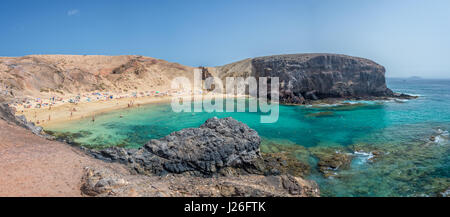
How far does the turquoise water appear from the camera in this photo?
42.5ft

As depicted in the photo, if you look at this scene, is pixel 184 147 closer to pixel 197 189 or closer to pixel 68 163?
pixel 197 189

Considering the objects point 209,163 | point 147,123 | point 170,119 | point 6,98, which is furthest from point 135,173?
point 6,98

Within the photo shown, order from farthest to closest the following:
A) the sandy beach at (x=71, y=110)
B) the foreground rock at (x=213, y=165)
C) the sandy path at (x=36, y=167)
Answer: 1. the sandy beach at (x=71, y=110)
2. the foreground rock at (x=213, y=165)
3. the sandy path at (x=36, y=167)

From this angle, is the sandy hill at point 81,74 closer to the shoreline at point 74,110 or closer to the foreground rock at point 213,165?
the shoreline at point 74,110

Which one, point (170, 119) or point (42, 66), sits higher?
point (42, 66)

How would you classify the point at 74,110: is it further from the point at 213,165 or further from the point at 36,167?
the point at 213,165

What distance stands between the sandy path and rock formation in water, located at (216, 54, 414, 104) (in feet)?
132

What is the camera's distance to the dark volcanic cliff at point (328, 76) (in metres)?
47.7

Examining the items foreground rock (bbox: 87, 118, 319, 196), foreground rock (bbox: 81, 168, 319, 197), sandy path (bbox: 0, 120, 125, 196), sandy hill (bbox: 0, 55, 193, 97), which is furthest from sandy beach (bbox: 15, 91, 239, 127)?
foreground rock (bbox: 81, 168, 319, 197)

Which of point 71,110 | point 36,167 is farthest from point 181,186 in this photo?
point 71,110

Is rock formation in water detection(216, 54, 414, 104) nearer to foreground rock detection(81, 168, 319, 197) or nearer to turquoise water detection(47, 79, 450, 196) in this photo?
turquoise water detection(47, 79, 450, 196)

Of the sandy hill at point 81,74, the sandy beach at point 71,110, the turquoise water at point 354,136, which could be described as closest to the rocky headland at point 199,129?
the sandy hill at point 81,74

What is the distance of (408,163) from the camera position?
15305mm

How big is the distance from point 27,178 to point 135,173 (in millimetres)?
4171
